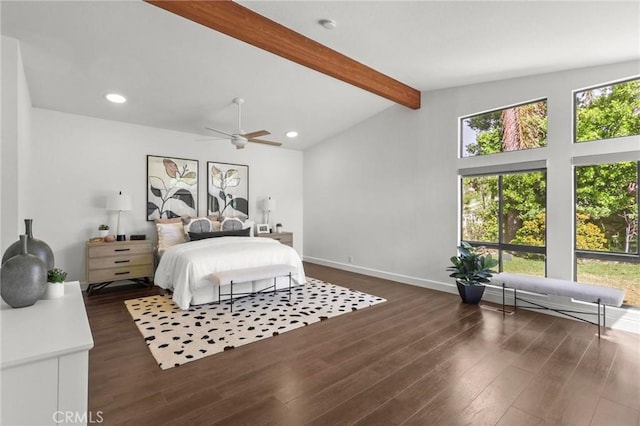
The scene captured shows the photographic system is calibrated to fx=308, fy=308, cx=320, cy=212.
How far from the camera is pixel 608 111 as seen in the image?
3.40 meters

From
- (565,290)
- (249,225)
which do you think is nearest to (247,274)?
(249,225)

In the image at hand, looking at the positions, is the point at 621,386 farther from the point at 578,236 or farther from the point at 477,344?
the point at 578,236

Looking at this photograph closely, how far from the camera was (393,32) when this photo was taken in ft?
10.1

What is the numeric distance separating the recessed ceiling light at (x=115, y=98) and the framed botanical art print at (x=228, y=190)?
182cm

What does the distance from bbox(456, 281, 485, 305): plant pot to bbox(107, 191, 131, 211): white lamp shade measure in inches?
196

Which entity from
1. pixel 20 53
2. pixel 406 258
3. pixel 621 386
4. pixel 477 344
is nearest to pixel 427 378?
pixel 477 344

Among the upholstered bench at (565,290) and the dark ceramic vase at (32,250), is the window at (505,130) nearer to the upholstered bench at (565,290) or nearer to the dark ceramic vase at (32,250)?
the upholstered bench at (565,290)

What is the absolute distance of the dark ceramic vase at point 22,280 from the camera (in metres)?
1.42

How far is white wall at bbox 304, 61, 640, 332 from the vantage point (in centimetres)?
362

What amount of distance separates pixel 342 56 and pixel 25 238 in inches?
135

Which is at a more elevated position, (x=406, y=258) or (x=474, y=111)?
(x=474, y=111)

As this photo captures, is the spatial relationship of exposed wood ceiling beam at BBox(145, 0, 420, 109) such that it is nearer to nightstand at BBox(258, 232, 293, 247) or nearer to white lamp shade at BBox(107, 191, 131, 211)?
white lamp shade at BBox(107, 191, 131, 211)

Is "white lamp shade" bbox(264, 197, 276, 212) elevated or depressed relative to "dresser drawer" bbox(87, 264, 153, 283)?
elevated

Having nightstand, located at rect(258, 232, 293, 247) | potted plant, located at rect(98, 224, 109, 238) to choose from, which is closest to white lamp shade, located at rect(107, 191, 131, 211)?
potted plant, located at rect(98, 224, 109, 238)
